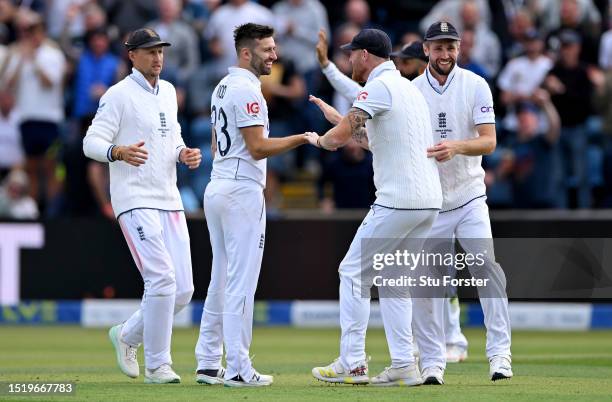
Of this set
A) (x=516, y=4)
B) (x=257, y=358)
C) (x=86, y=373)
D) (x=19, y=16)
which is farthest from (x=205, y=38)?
(x=86, y=373)

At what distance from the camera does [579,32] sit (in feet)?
56.0

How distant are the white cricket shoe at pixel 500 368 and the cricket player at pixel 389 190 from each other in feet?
1.90

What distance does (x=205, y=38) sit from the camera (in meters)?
18.0

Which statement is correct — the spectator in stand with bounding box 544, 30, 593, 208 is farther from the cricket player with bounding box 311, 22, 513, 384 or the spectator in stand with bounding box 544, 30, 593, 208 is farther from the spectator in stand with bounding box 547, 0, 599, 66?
the cricket player with bounding box 311, 22, 513, 384

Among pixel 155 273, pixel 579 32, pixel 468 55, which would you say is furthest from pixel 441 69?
pixel 579 32

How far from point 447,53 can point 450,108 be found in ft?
1.31

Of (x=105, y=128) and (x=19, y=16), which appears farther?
(x=19, y=16)

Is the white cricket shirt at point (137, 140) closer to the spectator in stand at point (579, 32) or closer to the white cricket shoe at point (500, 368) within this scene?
the white cricket shoe at point (500, 368)

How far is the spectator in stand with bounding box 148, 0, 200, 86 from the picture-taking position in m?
17.5

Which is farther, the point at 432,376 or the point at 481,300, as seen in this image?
the point at 481,300

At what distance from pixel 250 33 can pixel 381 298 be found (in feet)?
6.64

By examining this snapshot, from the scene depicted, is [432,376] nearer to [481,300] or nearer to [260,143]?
[481,300]

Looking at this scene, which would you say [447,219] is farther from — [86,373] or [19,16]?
[19,16]

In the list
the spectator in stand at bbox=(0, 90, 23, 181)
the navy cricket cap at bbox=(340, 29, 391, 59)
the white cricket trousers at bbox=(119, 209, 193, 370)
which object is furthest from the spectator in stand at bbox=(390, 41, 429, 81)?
the spectator in stand at bbox=(0, 90, 23, 181)
